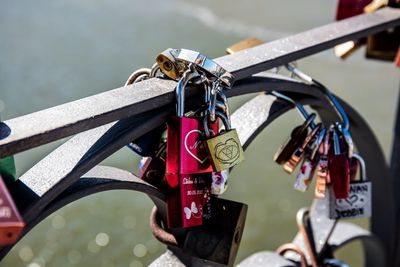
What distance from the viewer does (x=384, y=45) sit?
5.14ft

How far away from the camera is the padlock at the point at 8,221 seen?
0.57 metres

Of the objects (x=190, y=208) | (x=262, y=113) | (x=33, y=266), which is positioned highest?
(x=262, y=113)

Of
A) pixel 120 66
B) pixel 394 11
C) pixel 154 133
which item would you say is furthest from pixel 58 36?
pixel 154 133

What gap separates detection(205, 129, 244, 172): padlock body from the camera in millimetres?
803

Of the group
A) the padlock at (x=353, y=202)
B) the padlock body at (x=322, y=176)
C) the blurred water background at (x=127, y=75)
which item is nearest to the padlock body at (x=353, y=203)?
the padlock at (x=353, y=202)

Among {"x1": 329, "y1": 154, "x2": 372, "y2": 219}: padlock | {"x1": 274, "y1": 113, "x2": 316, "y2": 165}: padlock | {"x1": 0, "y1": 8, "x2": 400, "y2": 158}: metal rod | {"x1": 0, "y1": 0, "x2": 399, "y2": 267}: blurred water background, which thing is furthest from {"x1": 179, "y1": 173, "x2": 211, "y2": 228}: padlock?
{"x1": 0, "y1": 0, "x2": 399, "y2": 267}: blurred water background

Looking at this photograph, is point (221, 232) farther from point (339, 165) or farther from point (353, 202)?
point (353, 202)

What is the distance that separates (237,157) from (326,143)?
302 mm

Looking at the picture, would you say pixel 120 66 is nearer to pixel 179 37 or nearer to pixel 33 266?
pixel 179 37

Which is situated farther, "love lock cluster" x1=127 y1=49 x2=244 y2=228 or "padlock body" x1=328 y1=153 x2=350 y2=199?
"padlock body" x1=328 y1=153 x2=350 y2=199

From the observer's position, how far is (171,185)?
833 mm

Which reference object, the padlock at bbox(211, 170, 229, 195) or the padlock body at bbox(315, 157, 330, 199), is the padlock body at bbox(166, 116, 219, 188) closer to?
the padlock at bbox(211, 170, 229, 195)

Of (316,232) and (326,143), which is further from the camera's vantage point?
(316,232)

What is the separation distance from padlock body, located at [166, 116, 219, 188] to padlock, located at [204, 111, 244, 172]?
1 centimetres
